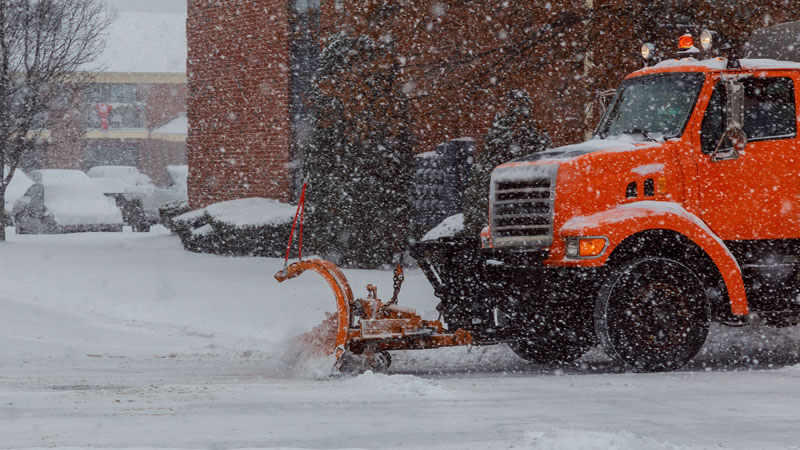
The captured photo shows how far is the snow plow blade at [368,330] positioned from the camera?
805cm

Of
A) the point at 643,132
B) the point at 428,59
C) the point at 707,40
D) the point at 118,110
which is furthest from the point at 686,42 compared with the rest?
Result: the point at 118,110

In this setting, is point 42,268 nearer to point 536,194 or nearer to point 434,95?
point 434,95

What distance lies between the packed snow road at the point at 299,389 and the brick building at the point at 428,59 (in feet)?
10.1

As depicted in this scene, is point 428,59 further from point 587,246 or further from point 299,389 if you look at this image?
point 299,389

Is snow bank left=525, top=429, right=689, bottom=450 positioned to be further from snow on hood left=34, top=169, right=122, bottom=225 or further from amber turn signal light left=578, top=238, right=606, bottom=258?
snow on hood left=34, top=169, right=122, bottom=225

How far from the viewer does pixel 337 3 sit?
19.8m

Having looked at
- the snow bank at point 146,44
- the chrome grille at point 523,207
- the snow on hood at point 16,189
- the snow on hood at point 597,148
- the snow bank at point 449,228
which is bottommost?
the snow bank at point 449,228

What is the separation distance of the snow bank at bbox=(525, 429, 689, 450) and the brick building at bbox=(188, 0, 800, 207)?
4.94 m

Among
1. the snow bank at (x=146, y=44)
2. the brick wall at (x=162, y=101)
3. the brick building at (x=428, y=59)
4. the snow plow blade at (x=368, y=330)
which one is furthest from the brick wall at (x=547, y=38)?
the brick wall at (x=162, y=101)

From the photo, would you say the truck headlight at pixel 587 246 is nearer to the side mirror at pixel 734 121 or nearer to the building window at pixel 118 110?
the side mirror at pixel 734 121

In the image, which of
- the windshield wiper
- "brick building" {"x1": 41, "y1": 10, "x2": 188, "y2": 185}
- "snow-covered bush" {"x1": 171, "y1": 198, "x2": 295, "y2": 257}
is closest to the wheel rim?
the windshield wiper

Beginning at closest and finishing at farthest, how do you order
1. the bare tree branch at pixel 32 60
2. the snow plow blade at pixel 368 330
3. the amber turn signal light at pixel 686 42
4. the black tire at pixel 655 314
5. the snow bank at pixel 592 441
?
1. the snow bank at pixel 592 441
2. the snow plow blade at pixel 368 330
3. the black tire at pixel 655 314
4. the amber turn signal light at pixel 686 42
5. the bare tree branch at pixel 32 60

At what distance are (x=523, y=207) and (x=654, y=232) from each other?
107cm

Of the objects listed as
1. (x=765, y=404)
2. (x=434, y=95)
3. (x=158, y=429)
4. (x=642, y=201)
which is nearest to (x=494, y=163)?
(x=434, y=95)
